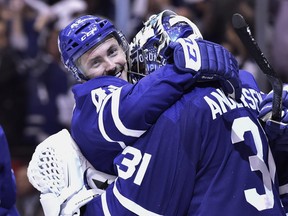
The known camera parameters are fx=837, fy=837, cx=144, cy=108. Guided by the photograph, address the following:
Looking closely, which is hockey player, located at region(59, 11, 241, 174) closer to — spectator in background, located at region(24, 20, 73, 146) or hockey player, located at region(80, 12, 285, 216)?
hockey player, located at region(80, 12, 285, 216)

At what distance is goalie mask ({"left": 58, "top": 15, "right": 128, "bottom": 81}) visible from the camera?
2.78 m

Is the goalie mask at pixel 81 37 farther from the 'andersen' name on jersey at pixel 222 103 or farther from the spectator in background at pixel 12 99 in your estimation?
the spectator in background at pixel 12 99

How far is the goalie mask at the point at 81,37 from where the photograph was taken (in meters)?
2.78

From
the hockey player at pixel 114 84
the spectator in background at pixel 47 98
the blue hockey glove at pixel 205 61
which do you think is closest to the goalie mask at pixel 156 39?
the hockey player at pixel 114 84

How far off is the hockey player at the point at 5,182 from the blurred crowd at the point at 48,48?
213 cm

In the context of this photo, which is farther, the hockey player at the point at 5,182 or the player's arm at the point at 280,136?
the hockey player at the point at 5,182

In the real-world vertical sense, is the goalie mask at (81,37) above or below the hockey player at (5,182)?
above

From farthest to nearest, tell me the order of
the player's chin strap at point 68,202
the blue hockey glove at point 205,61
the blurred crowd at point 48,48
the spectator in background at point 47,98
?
the spectator in background at point 47,98 < the blurred crowd at point 48,48 < the player's chin strap at point 68,202 < the blue hockey glove at point 205,61

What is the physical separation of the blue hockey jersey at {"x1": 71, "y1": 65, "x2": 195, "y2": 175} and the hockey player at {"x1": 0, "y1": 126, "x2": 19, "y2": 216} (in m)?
0.36

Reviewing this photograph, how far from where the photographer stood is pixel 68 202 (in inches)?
108

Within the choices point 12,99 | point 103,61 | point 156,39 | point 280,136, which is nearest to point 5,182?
point 103,61

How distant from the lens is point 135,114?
8.29ft

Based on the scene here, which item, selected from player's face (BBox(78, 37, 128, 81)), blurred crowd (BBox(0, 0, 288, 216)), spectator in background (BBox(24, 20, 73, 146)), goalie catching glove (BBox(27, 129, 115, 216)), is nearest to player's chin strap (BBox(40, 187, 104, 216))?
goalie catching glove (BBox(27, 129, 115, 216))

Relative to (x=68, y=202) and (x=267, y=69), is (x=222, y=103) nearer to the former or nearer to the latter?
(x=267, y=69)
